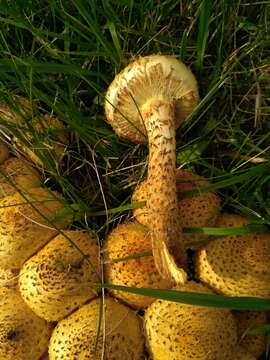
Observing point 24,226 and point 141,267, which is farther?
point 24,226

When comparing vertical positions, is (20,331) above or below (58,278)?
below

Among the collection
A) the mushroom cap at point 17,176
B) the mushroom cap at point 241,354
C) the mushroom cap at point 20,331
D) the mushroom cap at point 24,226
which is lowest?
the mushroom cap at point 241,354

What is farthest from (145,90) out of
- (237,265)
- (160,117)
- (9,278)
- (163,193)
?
(9,278)

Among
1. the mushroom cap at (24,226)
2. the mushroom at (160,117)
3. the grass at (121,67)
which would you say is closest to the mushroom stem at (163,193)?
the mushroom at (160,117)

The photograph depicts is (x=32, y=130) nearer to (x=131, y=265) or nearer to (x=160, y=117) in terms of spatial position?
(x=160, y=117)

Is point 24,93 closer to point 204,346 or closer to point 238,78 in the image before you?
point 238,78

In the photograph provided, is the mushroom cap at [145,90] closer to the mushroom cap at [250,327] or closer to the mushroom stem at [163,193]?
the mushroom stem at [163,193]

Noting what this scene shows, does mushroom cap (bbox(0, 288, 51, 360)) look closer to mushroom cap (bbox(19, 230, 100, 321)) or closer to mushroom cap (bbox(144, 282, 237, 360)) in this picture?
mushroom cap (bbox(19, 230, 100, 321))
